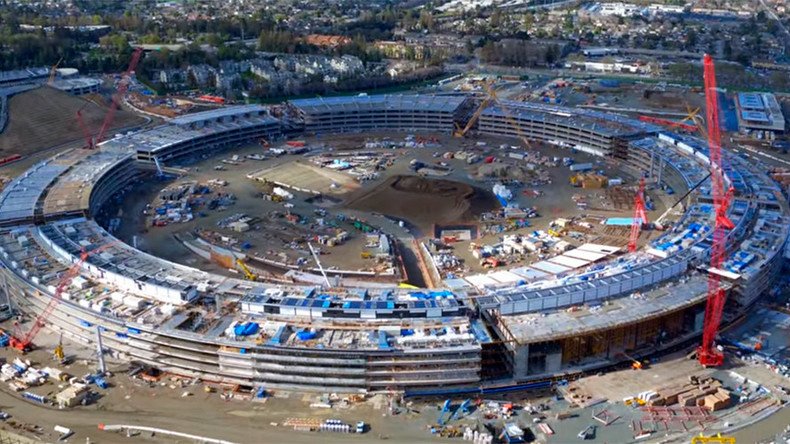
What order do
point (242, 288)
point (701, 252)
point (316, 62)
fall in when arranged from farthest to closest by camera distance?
point (316, 62) → point (701, 252) → point (242, 288)

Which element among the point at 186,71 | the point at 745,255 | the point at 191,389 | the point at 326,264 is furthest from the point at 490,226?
the point at 186,71

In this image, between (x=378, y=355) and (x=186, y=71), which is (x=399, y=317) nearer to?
(x=378, y=355)

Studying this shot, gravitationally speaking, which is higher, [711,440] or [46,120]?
[46,120]

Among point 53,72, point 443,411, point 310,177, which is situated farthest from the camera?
point 53,72

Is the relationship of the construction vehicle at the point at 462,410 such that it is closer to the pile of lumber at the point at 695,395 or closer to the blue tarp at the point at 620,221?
the pile of lumber at the point at 695,395

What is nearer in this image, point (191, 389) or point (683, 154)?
point (191, 389)

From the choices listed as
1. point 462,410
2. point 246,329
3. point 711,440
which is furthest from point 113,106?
point 711,440

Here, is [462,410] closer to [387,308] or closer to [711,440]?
[387,308]
